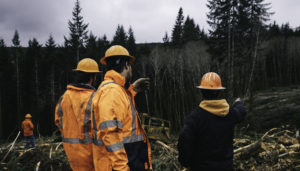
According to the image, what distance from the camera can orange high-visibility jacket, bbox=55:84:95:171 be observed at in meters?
2.59

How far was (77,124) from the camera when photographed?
268cm

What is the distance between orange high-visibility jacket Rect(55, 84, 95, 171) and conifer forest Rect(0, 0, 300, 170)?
114 inches

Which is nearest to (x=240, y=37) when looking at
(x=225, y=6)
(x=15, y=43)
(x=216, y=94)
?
(x=225, y=6)

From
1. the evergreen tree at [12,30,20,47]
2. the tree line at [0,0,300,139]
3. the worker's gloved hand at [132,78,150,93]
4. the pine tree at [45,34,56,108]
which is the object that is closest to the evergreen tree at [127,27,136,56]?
the tree line at [0,0,300,139]

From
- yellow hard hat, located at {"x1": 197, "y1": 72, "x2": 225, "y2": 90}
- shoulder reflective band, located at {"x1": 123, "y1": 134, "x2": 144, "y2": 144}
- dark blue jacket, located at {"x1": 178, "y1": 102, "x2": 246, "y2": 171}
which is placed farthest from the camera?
yellow hard hat, located at {"x1": 197, "y1": 72, "x2": 225, "y2": 90}

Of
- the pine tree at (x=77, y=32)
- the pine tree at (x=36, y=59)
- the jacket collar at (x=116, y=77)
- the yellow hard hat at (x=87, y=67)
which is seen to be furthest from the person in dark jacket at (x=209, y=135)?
the pine tree at (x=36, y=59)

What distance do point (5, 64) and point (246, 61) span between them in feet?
143

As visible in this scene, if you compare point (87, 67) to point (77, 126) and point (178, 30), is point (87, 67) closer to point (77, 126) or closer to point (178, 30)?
point (77, 126)

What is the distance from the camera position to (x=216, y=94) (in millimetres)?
2549

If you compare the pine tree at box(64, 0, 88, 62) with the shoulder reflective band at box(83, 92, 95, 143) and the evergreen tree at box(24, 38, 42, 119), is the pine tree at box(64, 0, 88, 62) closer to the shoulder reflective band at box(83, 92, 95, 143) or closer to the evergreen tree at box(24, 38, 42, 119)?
the evergreen tree at box(24, 38, 42, 119)

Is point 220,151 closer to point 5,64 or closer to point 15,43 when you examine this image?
point 5,64

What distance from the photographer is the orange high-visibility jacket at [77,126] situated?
2590 millimetres

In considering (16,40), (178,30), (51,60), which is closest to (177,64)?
(178,30)

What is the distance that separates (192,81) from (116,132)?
27673 millimetres
